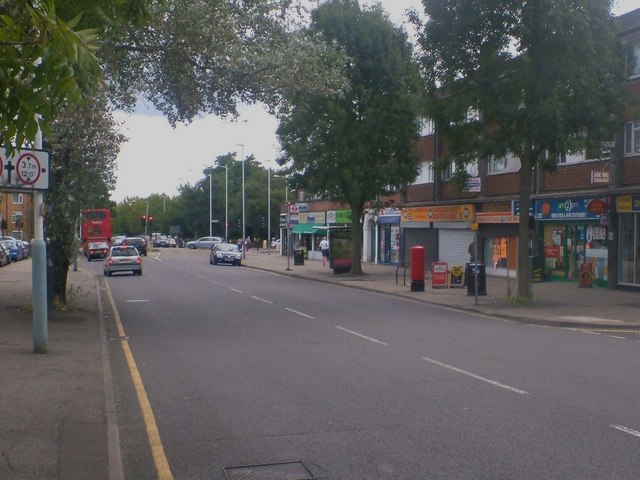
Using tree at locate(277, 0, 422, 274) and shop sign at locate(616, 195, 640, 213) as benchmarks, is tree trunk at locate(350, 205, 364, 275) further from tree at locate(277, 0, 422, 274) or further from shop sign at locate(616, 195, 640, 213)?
shop sign at locate(616, 195, 640, 213)

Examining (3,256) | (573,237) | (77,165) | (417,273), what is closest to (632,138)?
(573,237)

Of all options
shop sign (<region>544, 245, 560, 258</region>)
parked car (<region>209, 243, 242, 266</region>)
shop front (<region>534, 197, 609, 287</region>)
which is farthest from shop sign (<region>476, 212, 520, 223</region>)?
parked car (<region>209, 243, 242, 266</region>)

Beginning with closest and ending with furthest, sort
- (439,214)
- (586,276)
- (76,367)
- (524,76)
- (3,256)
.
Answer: (76,367) → (524,76) → (586,276) → (439,214) → (3,256)

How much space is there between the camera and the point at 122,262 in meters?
41.6

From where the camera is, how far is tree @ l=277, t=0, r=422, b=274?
3716 centimetres

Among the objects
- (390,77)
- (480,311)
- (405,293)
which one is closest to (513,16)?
(480,311)

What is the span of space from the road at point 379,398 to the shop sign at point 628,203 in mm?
10195

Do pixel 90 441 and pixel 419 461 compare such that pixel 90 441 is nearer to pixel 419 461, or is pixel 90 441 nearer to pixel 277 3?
pixel 419 461

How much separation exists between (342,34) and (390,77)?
2.77 meters

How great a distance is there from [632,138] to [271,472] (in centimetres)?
2448

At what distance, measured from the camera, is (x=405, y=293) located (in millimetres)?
30109

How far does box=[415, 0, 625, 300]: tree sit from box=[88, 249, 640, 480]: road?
21.0 ft

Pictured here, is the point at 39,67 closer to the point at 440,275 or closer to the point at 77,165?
the point at 77,165

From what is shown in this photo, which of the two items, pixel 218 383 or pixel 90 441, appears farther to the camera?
pixel 218 383
